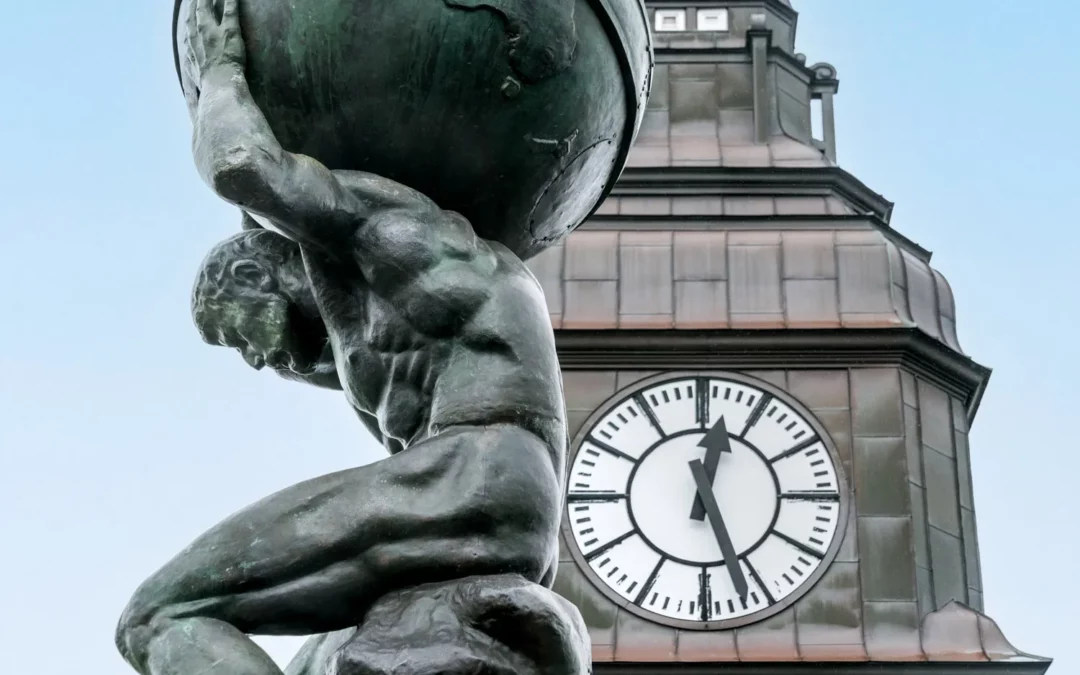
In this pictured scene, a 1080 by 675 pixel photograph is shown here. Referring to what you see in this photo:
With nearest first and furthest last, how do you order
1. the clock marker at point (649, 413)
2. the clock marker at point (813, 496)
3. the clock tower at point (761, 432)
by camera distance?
the clock tower at point (761, 432) < the clock marker at point (813, 496) < the clock marker at point (649, 413)

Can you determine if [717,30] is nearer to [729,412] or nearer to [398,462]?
[729,412]

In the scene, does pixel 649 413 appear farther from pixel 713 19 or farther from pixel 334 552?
pixel 334 552

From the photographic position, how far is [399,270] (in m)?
4.72

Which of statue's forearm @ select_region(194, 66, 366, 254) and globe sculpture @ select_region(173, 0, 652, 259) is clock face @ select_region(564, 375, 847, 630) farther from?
statue's forearm @ select_region(194, 66, 366, 254)

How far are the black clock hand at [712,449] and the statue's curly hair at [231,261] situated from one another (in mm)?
27639

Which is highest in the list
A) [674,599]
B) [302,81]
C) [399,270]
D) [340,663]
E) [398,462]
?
[674,599]

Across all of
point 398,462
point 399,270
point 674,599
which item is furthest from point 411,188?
point 674,599

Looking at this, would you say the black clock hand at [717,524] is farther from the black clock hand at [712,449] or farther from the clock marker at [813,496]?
the clock marker at [813,496]

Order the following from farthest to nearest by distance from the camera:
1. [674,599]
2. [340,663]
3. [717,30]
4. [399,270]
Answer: [717,30], [674,599], [399,270], [340,663]

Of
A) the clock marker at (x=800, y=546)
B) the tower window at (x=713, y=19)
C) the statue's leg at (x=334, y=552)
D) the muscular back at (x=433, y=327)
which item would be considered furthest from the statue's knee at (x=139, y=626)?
the tower window at (x=713, y=19)

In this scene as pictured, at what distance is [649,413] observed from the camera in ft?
108

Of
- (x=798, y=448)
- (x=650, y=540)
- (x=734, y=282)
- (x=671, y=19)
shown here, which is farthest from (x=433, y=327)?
(x=671, y=19)

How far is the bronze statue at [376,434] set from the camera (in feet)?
14.5

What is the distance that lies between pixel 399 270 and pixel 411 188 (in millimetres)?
223
